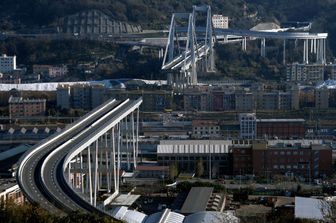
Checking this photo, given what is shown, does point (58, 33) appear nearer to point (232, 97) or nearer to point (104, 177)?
point (232, 97)

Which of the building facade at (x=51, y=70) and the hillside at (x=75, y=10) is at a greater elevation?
the hillside at (x=75, y=10)

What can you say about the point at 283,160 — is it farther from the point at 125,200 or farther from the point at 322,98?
the point at 322,98

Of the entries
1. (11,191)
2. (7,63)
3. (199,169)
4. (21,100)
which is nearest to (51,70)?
(7,63)

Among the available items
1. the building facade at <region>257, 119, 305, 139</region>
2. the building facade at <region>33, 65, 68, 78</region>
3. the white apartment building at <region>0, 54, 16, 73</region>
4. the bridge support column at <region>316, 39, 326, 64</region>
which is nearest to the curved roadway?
the building facade at <region>257, 119, 305, 139</region>

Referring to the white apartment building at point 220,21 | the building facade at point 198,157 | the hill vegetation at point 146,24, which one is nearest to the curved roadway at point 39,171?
the building facade at point 198,157

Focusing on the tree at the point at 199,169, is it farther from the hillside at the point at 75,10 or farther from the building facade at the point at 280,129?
the hillside at the point at 75,10

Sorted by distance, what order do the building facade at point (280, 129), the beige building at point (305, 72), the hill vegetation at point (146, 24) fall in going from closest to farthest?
the building facade at point (280, 129) < the beige building at point (305, 72) < the hill vegetation at point (146, 24)

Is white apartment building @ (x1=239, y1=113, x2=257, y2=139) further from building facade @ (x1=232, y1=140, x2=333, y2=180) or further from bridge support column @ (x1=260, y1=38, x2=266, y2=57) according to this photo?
bridge support column @ (x1=260, y1=38, x2=266, y2=57)
